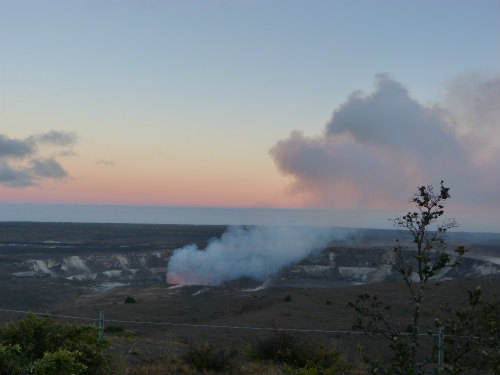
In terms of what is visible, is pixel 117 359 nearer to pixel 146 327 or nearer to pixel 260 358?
pixel 260 358

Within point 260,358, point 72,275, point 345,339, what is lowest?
point 72,275

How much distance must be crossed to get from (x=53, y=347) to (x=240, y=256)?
2611 inches

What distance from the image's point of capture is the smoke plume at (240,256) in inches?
2618

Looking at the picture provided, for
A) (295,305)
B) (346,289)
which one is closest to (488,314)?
(295,305)

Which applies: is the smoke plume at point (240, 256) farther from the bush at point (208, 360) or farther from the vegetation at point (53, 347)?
the vegetation at point (53, 347)

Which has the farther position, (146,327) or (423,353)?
(146,327)

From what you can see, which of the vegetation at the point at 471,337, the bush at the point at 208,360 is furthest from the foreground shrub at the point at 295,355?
the vegetation at the point at 471,337

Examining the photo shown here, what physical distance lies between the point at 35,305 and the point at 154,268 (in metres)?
30.7

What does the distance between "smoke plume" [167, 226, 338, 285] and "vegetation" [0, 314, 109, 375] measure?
53026 mm

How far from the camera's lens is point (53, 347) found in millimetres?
8820

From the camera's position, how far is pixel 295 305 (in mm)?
31969

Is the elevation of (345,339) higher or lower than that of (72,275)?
higher

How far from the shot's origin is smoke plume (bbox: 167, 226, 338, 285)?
2618 inches

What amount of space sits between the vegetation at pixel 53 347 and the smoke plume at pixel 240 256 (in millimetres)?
53026
